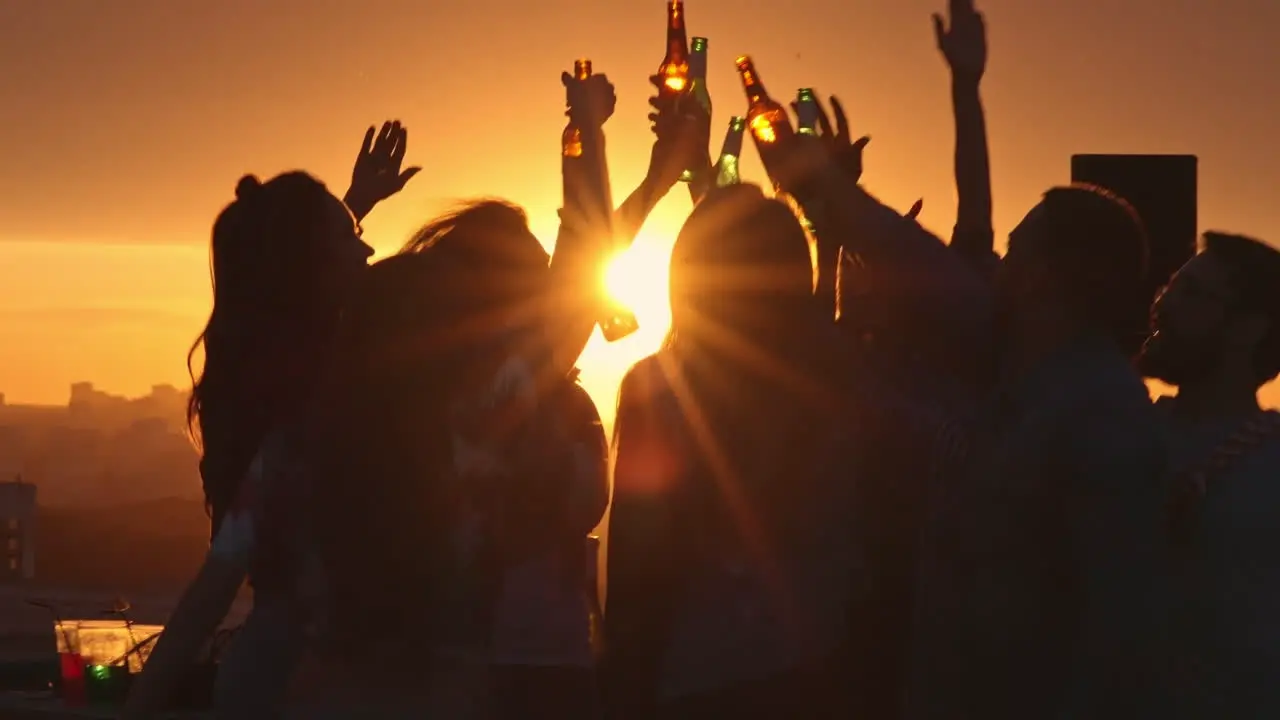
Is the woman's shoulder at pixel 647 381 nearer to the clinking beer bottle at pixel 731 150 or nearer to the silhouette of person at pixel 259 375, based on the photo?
the silhouette of person at pixel 259 375

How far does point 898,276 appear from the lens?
12.0 ft

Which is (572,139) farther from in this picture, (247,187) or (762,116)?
(247,187)

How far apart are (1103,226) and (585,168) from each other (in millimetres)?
1136

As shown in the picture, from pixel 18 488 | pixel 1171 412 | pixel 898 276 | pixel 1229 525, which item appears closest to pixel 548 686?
pixel 898 276

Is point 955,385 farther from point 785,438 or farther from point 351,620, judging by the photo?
point 351,620

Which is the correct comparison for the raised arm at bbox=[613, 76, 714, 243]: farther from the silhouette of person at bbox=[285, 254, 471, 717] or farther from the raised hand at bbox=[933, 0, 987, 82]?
the silhouette of person at bbox=[285, 254, 471, 717]

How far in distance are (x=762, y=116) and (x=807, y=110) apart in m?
0.39

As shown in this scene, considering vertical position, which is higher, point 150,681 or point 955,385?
point 955,385

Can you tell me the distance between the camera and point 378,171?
15.5 feet

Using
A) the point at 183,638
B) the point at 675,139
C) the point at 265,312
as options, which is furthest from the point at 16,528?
the point at 183,638

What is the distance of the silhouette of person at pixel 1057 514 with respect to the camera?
326 cm

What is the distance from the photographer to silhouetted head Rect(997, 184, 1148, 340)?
3.42 meters

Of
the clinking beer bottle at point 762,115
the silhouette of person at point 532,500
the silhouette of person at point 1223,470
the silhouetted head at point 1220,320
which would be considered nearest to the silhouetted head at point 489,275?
the silhouette of person at point 532,500

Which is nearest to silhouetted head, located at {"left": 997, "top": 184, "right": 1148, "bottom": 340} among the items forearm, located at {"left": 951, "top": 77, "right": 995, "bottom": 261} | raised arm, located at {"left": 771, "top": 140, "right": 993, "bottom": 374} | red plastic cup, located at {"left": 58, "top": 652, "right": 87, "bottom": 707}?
raised arm, located at {"left": 771, "top": 140, "right": 993, "bottom": 374}
